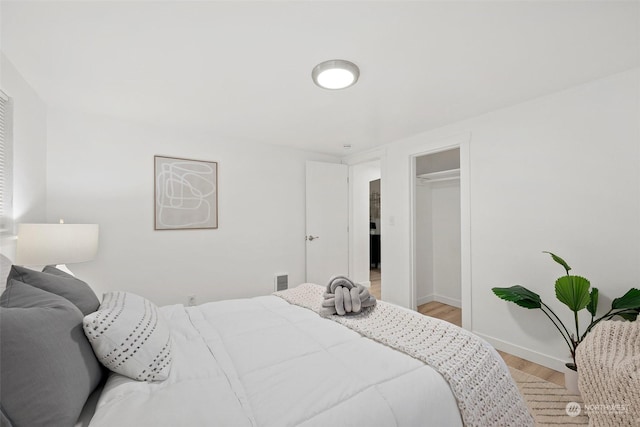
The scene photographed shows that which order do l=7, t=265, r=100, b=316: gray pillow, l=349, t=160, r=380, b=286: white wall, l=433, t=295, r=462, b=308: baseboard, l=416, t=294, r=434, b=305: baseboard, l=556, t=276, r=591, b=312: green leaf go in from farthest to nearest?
l=349, t=160, r=380, b=286: white wall < l=416, t=294, r=434, b=305: baseboard < l=433, t=295, r=462, b=308: baseboard < l=556, t=276, r=591, b=312: green leaf < l=7, t=265, r=100, b=316: gray pillow

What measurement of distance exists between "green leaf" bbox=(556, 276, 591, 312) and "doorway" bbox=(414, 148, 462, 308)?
1.95 metres

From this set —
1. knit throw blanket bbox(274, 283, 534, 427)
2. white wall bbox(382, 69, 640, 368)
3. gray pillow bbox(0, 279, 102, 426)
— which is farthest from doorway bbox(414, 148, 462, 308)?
gray pillow bbox(0, 279, 102, 426)

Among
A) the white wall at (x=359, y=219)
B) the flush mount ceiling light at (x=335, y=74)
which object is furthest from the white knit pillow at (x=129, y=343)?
the white wall at (x=359, y=219)

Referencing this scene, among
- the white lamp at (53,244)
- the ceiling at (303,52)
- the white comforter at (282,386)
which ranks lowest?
the white comforter at (282,386)

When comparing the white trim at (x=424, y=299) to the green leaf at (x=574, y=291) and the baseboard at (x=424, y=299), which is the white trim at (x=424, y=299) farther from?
the green leaf at (x=574, y=291)

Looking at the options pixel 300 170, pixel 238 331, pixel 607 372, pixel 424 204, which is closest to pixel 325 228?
pixel 300 170

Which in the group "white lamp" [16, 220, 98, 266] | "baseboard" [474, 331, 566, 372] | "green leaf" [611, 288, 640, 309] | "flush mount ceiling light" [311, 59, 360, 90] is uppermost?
"flush mount ceiling light" [311, 59, 360, 90]

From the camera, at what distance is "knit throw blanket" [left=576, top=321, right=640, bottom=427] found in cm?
149

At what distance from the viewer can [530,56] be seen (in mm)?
1938

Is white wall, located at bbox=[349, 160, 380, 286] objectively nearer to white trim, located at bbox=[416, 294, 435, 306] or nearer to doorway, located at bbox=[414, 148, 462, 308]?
doorway, located at bbox=[414, 148, 462, 308]

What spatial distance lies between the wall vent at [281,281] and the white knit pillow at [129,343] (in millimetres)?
2683

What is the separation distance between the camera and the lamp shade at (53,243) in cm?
197

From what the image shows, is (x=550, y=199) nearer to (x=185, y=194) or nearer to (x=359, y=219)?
(x=359, y=219)

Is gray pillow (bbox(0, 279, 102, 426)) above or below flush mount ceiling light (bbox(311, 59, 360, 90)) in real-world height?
below
